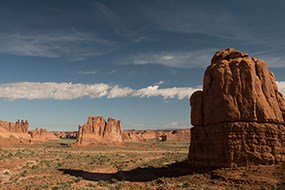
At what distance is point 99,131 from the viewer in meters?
102

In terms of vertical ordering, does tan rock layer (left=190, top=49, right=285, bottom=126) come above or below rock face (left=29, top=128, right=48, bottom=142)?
above

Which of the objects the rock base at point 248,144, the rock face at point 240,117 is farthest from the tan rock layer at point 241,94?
the rock base at point 248,144

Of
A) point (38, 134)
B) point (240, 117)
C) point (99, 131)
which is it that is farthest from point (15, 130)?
point (240, 117)

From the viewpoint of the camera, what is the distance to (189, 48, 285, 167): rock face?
22.1 metres

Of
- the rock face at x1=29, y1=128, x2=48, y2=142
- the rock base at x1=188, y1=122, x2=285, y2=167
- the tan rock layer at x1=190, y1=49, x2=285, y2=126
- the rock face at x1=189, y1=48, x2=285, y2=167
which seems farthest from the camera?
the rock face at x1=29, y1=128, x2=48, y2=142

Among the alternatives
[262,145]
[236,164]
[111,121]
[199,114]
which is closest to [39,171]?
[199,114]

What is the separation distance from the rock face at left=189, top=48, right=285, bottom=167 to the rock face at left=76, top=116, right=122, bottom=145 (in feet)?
246

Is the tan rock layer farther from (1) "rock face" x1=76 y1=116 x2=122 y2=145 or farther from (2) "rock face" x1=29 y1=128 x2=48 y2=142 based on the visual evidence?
(2) "rock face" x1=29 y1=128 x2=48 y2=142

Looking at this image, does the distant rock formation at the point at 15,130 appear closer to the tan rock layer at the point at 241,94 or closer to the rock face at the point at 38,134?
the rock face at the point at 38,134

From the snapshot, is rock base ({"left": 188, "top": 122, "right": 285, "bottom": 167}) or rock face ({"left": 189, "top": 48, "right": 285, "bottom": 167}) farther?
rock face ({"left": 189, "top": 48, "right": 285, "bottom": 167})

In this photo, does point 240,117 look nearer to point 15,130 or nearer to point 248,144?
point 248,144

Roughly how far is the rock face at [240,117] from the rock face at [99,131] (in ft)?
246

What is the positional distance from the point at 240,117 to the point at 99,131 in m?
84.7

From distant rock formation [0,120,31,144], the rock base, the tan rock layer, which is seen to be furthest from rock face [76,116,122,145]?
the rock base
